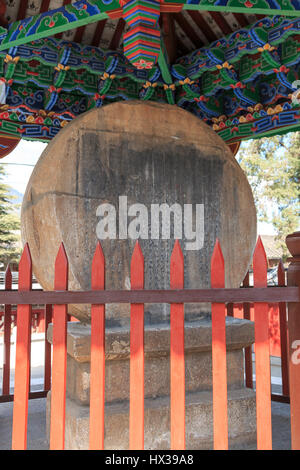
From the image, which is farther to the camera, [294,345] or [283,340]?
[283,340]

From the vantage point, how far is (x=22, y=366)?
140cm

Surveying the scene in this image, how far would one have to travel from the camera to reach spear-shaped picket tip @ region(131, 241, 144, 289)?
139 centimetres

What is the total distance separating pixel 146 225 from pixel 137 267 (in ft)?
3.79

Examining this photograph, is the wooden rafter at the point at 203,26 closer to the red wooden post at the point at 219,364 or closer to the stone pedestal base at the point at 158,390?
the stone pedestal base at the point at 158,390

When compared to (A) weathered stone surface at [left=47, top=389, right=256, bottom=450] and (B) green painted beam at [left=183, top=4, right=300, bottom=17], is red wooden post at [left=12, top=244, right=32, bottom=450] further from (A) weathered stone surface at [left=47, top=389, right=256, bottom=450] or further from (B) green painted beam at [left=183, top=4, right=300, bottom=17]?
(B) green painted beam at [left=183, top=4, right=300, bottom=17]

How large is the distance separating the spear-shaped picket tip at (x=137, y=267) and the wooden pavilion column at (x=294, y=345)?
57cm

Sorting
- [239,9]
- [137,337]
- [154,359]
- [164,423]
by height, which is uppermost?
[239,9]

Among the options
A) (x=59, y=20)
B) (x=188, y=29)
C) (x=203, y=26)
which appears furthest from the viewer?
(x=188, y=29)

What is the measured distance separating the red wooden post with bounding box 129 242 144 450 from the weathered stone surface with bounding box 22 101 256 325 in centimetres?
91

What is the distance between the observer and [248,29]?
3707 millimetres

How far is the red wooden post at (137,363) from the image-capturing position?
1.39m

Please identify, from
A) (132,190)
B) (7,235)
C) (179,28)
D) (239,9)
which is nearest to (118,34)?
(179,28)

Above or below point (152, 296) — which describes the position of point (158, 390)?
below

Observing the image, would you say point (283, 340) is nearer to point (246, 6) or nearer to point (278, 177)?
point (246, 6)
